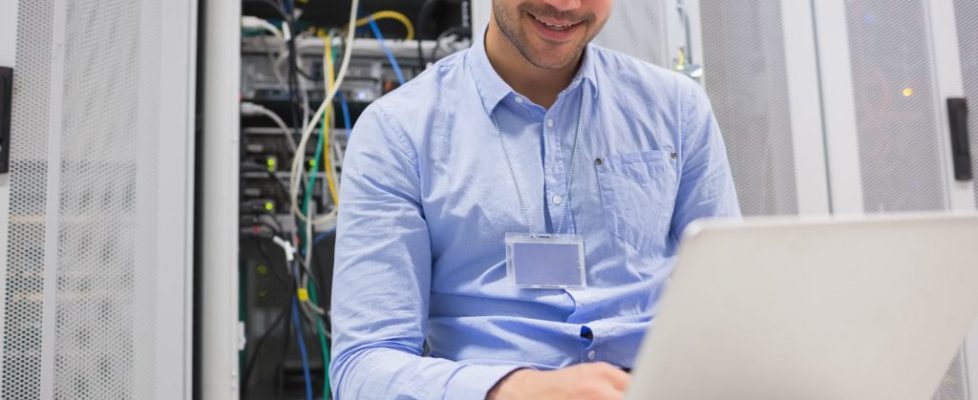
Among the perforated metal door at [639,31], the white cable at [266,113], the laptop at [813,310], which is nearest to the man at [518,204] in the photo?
the laptop at [813,310]

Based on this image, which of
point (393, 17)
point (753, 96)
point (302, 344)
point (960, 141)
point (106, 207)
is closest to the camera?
point (106, 207)

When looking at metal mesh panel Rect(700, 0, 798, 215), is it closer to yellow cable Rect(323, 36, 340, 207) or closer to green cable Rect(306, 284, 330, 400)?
yellow cable Rect(323, 36, 340, 207)

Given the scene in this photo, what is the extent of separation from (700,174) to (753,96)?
54 centimetres

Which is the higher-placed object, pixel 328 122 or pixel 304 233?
pixel 328 122

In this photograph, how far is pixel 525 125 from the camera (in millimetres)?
1024

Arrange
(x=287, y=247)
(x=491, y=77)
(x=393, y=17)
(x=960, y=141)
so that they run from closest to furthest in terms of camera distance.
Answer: (x=491, y=77) < (x=960, y=141) < (x=287, y=247) < (x=393, y=17)

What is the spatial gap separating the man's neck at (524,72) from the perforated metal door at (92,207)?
0.68m

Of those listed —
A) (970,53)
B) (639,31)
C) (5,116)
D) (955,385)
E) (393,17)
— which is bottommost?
(955,385)

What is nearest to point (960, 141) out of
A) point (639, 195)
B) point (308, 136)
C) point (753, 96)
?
point (753, 96)

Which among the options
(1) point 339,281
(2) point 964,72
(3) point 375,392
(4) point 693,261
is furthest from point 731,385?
(2) point 964,72

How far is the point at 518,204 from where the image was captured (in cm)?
→ 96

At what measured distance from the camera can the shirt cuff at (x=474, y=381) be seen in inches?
27.7

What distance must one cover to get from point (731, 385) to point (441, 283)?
50cm

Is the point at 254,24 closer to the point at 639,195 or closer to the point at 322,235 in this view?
the point at 322,235
